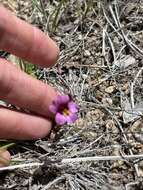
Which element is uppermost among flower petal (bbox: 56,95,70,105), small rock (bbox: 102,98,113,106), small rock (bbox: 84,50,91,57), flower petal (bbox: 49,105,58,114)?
small rock (bbox: 84,50,91,57)

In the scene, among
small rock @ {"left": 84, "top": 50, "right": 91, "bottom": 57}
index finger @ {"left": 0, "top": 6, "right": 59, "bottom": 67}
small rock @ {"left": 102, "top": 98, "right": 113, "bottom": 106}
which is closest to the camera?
index finger @ {"left": 0, "top": 6, "right": 59, "bottom": 67}

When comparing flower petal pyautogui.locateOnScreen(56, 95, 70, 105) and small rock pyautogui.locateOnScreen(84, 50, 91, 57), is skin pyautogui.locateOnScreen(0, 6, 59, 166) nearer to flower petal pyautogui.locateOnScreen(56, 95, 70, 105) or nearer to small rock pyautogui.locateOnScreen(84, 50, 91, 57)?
flower petal pyautogui.locateOnScreen(56, 95, 70, 105)

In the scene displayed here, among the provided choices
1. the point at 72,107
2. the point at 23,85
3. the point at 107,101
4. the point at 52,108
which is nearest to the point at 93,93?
the point at 107,101

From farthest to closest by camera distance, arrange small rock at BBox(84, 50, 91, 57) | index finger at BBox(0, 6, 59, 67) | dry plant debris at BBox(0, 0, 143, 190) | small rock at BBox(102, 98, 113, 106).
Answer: small rock at BBox(84, 50, 91, 57) → small rock at BBox(102, 98, 113, 106) → dry plant debris at BBox(0, 0, 143, 190) → index finger at BBox(0, 6, 59, 67)

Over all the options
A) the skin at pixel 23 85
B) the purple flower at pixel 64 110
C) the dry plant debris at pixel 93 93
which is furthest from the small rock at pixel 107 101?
the skin at pixel 23 85

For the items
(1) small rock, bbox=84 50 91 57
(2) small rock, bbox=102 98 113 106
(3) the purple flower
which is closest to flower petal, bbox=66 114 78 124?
(3) the purple flower

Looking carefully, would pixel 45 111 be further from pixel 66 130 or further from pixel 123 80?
pixel 123 80

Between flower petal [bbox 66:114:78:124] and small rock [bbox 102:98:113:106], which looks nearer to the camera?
flower petal [bbox 66:114:78:124]
